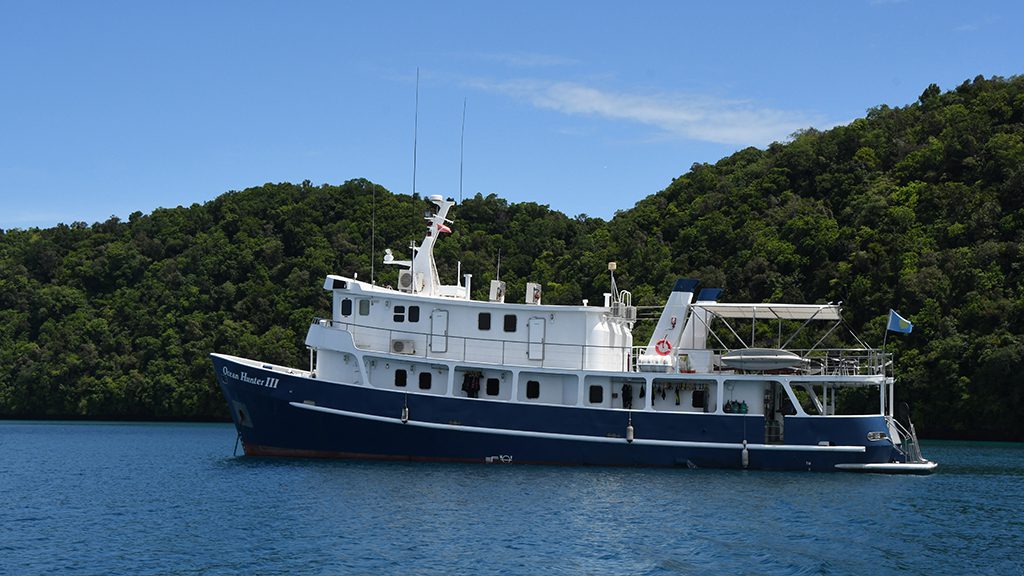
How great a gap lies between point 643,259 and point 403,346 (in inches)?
1465

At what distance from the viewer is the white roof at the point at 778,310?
32906 millimetres

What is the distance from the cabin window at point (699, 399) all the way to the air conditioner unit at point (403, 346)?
783 cm

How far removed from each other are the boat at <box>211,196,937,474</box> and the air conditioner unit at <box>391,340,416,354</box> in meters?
0.03

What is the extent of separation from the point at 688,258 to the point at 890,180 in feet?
39.0

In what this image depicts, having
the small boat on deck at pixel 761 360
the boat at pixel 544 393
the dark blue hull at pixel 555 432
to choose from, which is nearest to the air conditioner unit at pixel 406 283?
the boat at pixel 544 393

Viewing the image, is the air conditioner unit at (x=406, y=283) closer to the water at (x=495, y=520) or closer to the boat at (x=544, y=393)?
the boat at (x=544, y=393)

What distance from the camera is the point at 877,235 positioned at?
200ft

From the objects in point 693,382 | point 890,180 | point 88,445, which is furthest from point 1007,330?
point 88,445

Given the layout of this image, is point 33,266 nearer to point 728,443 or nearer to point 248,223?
point 248,223

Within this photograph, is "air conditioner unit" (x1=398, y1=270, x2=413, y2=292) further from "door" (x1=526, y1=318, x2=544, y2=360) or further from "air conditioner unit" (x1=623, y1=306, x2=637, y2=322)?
"air conditioner unit" (x1=623, y1=306, x2=637, y2=322)

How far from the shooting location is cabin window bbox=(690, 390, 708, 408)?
33.1 m

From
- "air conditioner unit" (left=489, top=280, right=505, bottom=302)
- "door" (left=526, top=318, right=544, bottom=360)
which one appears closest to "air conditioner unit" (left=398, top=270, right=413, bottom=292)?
"air conditioner unit" (left=489, top=280, right=505, bottom=302)

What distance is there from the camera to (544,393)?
108 feet

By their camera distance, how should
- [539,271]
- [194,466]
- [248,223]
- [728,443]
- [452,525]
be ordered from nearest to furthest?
[452,525]
[728,443]
[194,466]
[539,271]
[248,223]
